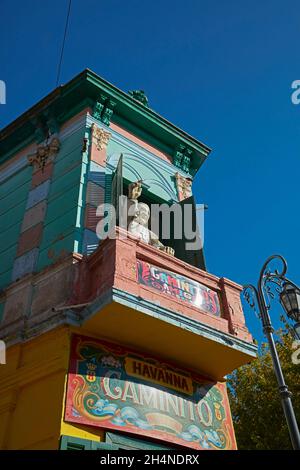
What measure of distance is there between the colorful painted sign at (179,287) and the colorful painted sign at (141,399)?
3.60 feet

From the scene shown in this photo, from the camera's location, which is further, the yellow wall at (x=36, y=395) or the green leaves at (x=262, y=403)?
the green leaves at (x=262, y=403)

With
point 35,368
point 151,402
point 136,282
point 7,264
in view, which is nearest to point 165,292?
point 136,282

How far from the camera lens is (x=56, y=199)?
1016 cm

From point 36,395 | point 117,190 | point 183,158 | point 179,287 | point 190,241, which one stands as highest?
point 183,158

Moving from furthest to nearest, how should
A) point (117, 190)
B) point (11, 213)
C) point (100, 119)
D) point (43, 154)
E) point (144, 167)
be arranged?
point (144, 167) < point (100, 119) < point (43, 154) < point (11, 213) < point (117, 190)

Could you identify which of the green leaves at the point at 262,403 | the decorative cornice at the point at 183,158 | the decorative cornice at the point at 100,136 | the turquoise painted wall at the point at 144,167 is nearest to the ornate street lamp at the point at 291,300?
the turquoise painted wall at the point at 144,167

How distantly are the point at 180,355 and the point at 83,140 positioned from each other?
17.1 feet

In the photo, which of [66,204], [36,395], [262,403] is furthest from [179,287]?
[262,403]

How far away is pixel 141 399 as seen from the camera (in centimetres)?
734

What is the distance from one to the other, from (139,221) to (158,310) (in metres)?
3.01

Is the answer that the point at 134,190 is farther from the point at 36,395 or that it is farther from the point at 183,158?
the point at 36,395

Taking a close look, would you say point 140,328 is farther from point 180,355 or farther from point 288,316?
point 288,316

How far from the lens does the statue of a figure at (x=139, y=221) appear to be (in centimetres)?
968

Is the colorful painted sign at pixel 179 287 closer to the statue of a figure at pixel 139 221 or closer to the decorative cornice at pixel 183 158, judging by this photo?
the statue of a figure at pixel 139 221
